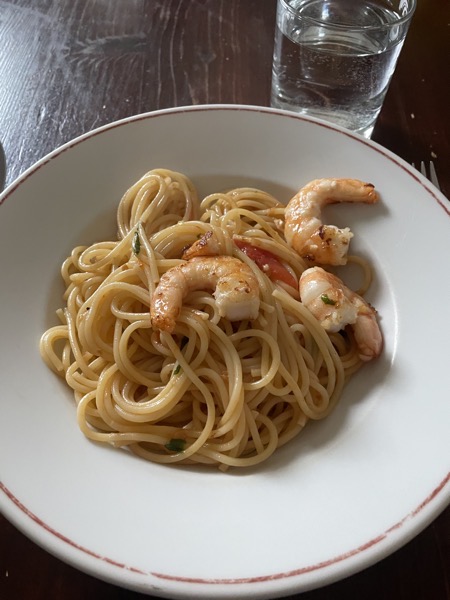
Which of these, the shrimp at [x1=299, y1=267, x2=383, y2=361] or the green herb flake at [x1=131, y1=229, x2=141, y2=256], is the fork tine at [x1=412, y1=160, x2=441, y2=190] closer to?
the shrimp at [x1=299, y1=267, x2=383, y2=361]

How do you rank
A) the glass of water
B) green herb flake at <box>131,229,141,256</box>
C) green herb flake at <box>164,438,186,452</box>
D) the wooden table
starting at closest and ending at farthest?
green herb flake at <box>164,438,186,452</box> < green herb flake at <box>131,229,141,256</box> < the glass of water < the wooden table

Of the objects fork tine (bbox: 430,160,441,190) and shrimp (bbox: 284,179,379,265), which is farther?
fork tine (bbox: 430,160,441,190)

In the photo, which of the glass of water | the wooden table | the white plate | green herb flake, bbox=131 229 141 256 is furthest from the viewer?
the wooden table

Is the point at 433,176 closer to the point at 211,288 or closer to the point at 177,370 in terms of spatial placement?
the point at 211,288

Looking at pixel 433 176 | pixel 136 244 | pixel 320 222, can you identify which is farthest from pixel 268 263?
pixel 433 176

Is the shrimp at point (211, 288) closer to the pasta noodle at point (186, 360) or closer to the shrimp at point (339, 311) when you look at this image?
the pasta noodle at point (186, 360)

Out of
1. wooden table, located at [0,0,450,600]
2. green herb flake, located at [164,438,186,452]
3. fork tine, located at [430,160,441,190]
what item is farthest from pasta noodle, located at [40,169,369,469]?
wooden table, located at [0,0,450,600]
